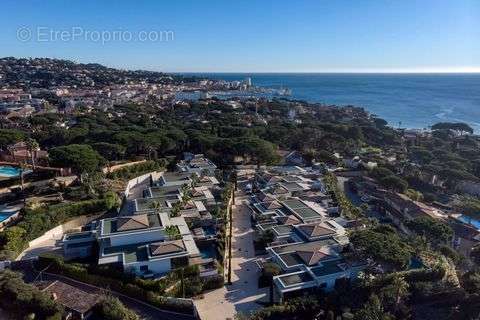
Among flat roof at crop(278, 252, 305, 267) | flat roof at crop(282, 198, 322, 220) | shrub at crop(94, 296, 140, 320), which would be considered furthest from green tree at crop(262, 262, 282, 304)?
flat roof at crop(282, 198, 322, 220)

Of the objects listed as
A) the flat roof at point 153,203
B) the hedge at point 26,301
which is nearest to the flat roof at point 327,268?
the flat roof at point 153,203

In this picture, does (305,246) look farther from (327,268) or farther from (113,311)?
(113,311)

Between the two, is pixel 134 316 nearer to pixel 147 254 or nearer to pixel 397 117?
pixel 147 254

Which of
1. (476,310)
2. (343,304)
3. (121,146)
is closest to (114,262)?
(343,304)

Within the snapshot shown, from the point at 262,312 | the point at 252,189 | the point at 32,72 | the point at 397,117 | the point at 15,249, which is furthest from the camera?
the point at 32,72

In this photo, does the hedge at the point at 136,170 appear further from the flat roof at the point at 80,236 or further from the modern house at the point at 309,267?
the modern house at the point at 309,267

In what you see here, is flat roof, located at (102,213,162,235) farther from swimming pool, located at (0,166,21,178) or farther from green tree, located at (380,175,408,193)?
green tree, located at (380,175,408,193)
